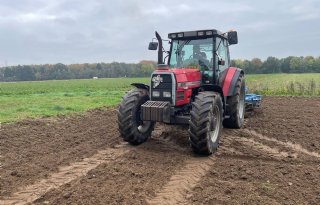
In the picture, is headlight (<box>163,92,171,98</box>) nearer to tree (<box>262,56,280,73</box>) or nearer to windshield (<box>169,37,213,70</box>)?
windshield (<box>169,37,213,70</box>)

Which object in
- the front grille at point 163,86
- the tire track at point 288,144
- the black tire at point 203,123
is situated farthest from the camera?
the front grille at point 163,86

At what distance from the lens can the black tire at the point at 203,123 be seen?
731cm

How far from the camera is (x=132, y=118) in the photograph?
26.9ft

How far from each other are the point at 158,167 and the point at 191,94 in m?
2.42

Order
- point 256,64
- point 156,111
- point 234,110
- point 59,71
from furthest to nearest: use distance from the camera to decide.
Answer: point 59,71, point 256,64, point 234,110, point 156,111

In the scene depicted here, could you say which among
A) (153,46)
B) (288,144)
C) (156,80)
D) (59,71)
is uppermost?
(153,46)

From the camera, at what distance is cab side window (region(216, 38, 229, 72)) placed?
9.34 metres

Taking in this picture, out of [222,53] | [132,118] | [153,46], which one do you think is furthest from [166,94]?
[222,53]

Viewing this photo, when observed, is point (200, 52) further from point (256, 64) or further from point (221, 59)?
point (256, 64)

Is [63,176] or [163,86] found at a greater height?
[163,86]

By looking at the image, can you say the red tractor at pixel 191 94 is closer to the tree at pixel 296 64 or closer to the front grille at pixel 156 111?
the front grille at pixel 156 111

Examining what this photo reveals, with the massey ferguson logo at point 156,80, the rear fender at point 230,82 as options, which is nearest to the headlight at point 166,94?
the massey ferguson logo at point 156,80

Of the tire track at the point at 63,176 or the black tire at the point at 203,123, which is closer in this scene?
the tire track at the point at 63,176

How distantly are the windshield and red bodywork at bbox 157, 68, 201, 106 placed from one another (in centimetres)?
57
